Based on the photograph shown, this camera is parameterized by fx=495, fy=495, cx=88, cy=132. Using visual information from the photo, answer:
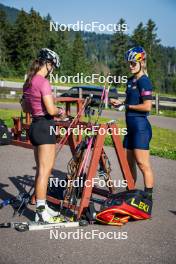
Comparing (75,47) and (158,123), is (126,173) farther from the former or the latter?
(75,47)

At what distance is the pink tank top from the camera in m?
5.81

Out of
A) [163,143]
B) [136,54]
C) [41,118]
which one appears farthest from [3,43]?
[41,118]

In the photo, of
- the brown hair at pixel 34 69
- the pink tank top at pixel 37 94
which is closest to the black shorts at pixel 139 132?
the pink tank top at pixel 37 94

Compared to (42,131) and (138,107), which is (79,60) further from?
(42,131)

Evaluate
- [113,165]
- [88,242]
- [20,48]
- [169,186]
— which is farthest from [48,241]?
[20,48]

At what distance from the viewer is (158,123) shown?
21.2m

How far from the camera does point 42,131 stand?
5.96 m

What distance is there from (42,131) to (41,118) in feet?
0.52

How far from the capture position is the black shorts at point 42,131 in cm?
596

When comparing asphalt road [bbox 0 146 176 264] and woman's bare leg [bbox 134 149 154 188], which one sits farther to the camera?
woman's bare leg [bbox 134 149 154 188]

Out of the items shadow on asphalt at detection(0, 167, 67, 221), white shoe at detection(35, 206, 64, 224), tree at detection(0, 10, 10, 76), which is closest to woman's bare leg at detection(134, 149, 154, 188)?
shadow on asphalt at detection(0, 167, 67, 221)

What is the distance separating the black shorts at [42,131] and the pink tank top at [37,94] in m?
0.08

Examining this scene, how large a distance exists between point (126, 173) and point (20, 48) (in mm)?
79966

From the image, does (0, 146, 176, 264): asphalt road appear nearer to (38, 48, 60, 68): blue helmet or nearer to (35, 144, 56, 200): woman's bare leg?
(35, 144, 56, 200): woman's bare leg
